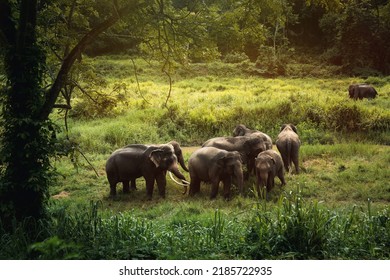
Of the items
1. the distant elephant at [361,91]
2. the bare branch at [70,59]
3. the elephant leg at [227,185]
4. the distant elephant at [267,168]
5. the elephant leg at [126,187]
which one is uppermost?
the bare branch at [70,59]

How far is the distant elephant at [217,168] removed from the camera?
8227mm

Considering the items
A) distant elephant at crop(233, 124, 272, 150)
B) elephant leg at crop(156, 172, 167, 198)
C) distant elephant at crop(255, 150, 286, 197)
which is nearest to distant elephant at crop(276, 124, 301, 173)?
distant elephant at crop(233, 124, 272, 150)

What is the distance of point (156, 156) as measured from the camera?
8.52m

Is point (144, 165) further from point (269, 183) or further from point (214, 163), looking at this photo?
point (269, 183)

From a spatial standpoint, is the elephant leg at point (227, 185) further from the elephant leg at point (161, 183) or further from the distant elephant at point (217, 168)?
the elephant leg at point (161, 183)

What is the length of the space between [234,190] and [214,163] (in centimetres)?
63

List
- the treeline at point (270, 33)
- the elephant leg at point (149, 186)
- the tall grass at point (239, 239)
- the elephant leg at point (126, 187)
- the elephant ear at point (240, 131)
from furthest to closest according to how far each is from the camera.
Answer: the elephant ear at point (240, 131)
the elephant leg at point (126, 187)
the elephant leg at point (149, 186)
the treeline at point (270, 33)
the tall grass at point (239, 239)

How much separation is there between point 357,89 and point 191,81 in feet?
14.9

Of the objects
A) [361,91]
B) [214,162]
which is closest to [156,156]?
[214,162]

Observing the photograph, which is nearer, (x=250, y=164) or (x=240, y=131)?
(x=250, y=164)

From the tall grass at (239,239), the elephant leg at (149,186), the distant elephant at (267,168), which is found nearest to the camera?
the tall grass at (239,239)

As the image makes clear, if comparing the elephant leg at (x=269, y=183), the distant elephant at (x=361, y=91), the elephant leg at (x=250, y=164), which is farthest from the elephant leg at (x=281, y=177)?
the distant elephant at (x=361, y=91)

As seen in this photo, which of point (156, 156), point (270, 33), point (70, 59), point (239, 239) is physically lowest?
point (239, 239)
